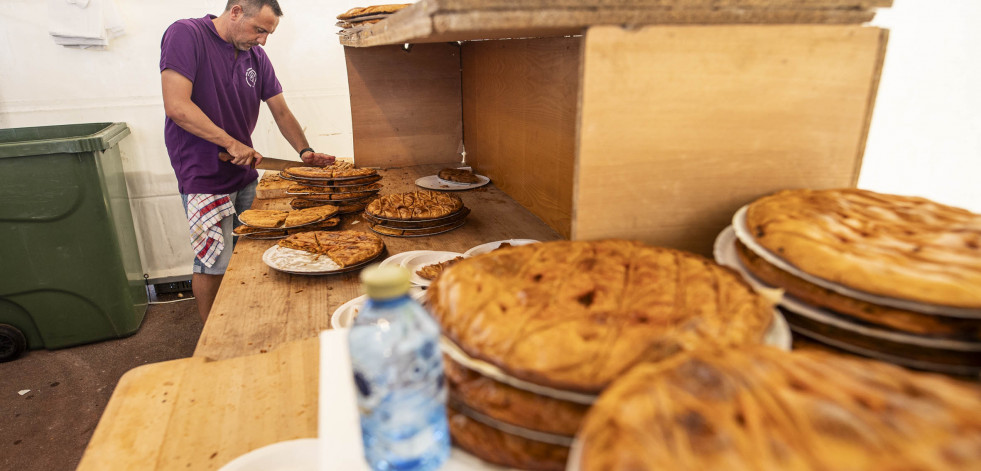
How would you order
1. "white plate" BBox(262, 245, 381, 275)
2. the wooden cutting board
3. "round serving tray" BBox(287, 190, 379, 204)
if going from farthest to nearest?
"round serving tray" BBox(287, 190, 379, 204), "white plate" BBox(262, 245, 381, 275), the wooden cutting board

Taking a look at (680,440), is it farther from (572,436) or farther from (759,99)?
(759,99)

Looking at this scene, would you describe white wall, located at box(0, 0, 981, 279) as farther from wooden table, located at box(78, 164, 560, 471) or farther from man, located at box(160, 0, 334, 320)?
wooden table, located at box(78, 164, 560, 471)

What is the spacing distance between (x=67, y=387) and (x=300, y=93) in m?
2.96

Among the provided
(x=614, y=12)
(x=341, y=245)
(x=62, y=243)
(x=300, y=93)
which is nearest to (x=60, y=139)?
(x=62, y=243)

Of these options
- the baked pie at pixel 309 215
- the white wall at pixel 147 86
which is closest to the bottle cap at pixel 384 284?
the baked pie at pixel 309 215

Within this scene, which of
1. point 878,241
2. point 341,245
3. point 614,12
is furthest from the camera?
point 341,245

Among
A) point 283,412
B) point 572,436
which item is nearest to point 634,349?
point 572,436

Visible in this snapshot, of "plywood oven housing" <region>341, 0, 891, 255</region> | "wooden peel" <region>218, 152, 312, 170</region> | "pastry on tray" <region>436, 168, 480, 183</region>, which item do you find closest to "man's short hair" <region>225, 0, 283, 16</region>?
"wooden peel" <region>218, 152, 312, 170</region>

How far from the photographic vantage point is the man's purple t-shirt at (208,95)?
10.5 ft

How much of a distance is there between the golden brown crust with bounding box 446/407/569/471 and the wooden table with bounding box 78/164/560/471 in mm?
556

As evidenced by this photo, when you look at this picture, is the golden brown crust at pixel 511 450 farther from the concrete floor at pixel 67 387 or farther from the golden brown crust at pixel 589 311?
the concrete floor at pixel 67 387

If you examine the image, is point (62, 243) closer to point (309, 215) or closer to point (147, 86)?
point (147, 86)

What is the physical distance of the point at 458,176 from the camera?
10.7 feet

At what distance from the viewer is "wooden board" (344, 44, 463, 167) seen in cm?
352
